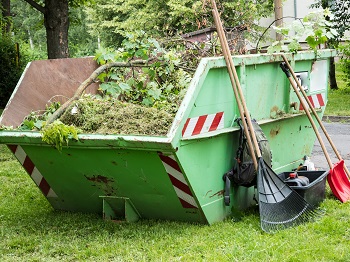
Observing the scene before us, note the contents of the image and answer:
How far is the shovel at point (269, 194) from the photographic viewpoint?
535 centimetres

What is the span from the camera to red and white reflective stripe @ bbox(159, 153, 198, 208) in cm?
498

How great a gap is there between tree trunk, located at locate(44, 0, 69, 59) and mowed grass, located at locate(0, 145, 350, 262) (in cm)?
690

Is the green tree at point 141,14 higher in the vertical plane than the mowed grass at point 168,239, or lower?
lower

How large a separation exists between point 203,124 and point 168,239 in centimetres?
96

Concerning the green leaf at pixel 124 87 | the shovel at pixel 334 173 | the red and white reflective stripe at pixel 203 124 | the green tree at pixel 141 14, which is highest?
the green leaf at pixel 124 87

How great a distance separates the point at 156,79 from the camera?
20.6ft

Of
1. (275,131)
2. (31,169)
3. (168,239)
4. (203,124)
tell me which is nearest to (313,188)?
(275,131)

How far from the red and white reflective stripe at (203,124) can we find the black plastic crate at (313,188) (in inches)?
37.5

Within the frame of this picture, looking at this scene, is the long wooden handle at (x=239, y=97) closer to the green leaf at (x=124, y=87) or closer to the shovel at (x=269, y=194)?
the shovel at (x=269, y=194)

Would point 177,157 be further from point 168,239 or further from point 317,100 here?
point 317,100

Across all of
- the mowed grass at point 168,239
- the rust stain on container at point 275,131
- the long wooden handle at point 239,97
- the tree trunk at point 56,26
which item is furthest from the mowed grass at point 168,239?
the tree trunk at point 56,26

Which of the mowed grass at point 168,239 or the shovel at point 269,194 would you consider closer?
the mowed grass at point 168,239

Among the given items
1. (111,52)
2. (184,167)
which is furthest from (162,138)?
(111,52)

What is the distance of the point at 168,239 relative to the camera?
5.09m
